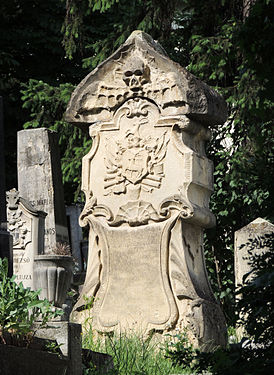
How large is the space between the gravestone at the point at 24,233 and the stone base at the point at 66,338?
838 centimetres

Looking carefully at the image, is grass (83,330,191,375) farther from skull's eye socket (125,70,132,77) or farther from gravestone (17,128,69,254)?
gravestone (17,128,69,254)

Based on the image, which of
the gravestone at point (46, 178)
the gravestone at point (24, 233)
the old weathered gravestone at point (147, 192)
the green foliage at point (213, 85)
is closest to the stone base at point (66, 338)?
the old weathered gravestone at point (147, 192)

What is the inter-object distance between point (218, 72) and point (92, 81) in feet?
17.8

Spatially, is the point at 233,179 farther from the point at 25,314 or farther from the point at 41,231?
the point at 25,314

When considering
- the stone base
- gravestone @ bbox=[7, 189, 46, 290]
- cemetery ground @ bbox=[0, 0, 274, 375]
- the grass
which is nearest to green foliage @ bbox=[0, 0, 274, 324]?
cemetery ground @ bbox=[0, 0, 274, 375]

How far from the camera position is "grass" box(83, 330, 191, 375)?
23.1 ft

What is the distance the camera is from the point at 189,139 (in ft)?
29.9

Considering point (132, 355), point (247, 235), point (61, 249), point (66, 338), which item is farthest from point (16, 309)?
point (61, 249)

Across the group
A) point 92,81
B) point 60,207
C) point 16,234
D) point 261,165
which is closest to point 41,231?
point 16,234

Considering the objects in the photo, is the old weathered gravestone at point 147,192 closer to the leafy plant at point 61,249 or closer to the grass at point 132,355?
the grass at point 132,355

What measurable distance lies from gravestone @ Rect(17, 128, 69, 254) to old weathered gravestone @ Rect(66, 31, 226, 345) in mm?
6815

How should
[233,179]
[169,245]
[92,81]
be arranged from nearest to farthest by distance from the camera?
[169,245] → [92,81] → [233,179]

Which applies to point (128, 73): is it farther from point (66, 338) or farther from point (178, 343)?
point (66, 338)

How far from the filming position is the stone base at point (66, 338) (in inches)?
245
